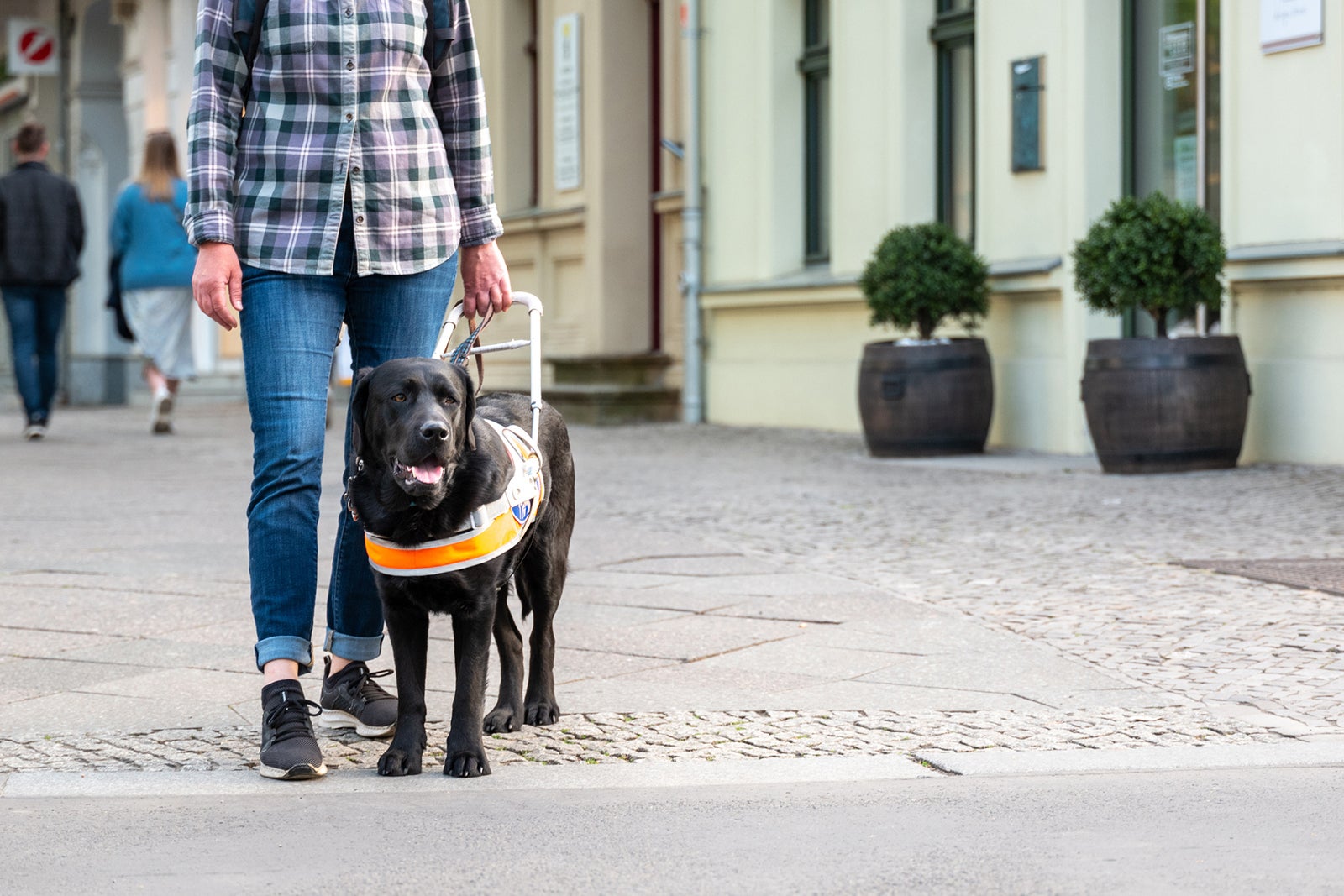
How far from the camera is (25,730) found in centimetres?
434

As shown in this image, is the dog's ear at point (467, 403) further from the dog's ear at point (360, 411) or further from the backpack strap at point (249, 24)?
the backpack strap at point (249, 24)

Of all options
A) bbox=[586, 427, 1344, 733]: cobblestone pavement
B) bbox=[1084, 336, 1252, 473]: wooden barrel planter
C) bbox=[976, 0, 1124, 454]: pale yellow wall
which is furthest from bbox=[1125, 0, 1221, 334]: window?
bbox=[586, 427, 1344, 733]: cobblestone pavement

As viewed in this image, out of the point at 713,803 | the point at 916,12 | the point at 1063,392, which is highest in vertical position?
the point at 916,12

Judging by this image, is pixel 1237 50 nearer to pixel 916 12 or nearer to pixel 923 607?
pixel 916 12

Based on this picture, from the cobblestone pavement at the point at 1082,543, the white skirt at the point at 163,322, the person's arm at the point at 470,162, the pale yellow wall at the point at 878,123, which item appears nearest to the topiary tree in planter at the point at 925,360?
the cobblestone pavement at the point at 1082,543

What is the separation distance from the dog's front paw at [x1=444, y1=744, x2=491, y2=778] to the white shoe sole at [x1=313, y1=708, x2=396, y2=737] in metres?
0.39

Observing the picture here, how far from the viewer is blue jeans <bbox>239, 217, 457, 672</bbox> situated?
412 centimetres

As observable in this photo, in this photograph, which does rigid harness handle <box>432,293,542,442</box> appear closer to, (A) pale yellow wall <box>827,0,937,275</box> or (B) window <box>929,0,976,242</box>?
(B) window <box>929,0,976,242</box>

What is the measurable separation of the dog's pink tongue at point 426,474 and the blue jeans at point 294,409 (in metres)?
0.41

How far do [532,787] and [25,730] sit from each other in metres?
1.27

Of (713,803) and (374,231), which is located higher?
(374,231)

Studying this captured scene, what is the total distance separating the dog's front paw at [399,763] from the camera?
390 centimetres

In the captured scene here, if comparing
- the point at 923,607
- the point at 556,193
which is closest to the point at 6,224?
the point at 556,193

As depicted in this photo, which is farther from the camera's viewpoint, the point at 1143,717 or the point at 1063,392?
the point at 1063,392
